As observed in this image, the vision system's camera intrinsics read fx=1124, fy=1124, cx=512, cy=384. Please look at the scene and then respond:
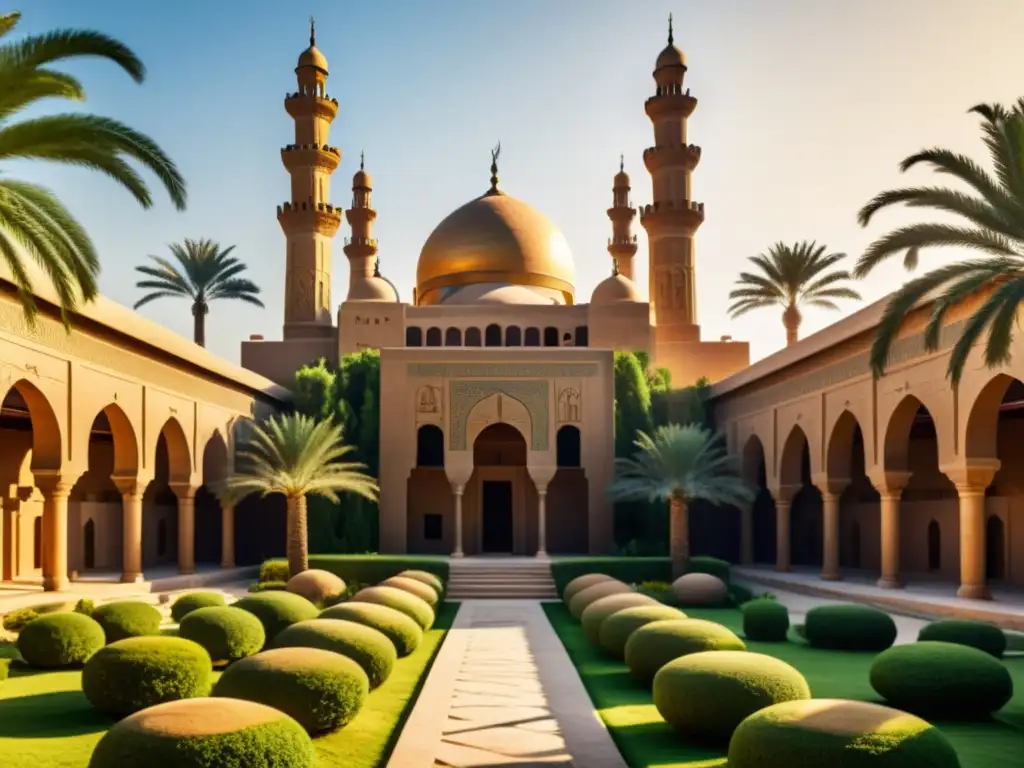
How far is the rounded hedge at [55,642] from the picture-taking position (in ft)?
38.5

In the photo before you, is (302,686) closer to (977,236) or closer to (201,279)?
(977,236)

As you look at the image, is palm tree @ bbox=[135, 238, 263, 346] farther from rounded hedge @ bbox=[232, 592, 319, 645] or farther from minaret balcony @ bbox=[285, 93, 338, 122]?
rounded hedge @ bbox=[232, 592, 319, 645]

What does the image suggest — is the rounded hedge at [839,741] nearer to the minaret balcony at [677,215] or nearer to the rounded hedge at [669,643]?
the rounded hedge at [669,643]

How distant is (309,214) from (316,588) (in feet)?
57.1

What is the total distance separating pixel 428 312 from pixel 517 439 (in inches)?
207

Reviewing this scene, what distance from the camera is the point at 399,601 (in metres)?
14.0

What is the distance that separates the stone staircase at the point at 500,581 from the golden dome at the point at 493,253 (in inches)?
525

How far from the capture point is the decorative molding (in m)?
27.0

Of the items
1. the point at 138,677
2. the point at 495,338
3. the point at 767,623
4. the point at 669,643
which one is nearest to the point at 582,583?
the point at 767,623

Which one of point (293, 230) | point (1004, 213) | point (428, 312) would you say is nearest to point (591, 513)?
point (428, 312)

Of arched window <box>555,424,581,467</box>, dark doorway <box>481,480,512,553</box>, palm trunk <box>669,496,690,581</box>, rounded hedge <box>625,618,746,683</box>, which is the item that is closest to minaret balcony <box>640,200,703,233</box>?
arched window <box>555,424,581,467</box>

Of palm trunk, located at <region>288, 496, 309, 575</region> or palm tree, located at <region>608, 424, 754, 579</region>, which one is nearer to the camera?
palm trunk, located at <region>288, 496, 309, 575</region>

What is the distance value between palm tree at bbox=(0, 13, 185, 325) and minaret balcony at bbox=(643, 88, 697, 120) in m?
24.9

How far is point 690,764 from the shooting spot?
7.36 meters
